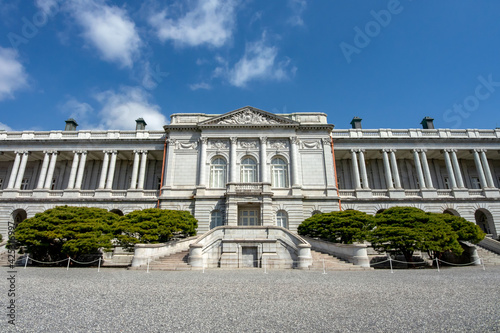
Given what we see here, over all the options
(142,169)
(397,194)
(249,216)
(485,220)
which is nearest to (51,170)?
(142,169)

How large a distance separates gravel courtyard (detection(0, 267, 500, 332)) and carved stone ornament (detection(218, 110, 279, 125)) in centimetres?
2301

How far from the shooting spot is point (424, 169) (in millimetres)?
31406

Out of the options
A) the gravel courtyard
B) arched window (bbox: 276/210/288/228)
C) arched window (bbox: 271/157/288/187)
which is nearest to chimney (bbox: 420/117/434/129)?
arched window (bbox: 271/157/288/187)

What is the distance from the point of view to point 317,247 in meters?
19.9

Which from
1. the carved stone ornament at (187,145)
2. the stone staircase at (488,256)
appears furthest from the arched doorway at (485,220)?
the carved stone ornament at (187,145)

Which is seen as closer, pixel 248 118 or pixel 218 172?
pixel 218 172

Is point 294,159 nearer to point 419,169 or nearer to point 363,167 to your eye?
point 363,167

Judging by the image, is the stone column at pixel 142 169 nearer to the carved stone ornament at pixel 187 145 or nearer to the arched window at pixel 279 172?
the carved stone ornament at pixel 187 145

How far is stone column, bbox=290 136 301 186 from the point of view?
28.7 metres

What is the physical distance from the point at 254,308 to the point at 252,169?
23566 mm

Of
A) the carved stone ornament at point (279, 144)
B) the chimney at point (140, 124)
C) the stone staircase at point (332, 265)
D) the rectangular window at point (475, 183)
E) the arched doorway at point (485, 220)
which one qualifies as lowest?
the stone staircase at point (332, 265)

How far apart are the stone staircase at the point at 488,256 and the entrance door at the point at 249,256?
17.1m

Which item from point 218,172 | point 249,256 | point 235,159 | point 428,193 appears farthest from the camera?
point 428,193

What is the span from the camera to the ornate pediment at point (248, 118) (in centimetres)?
3044
